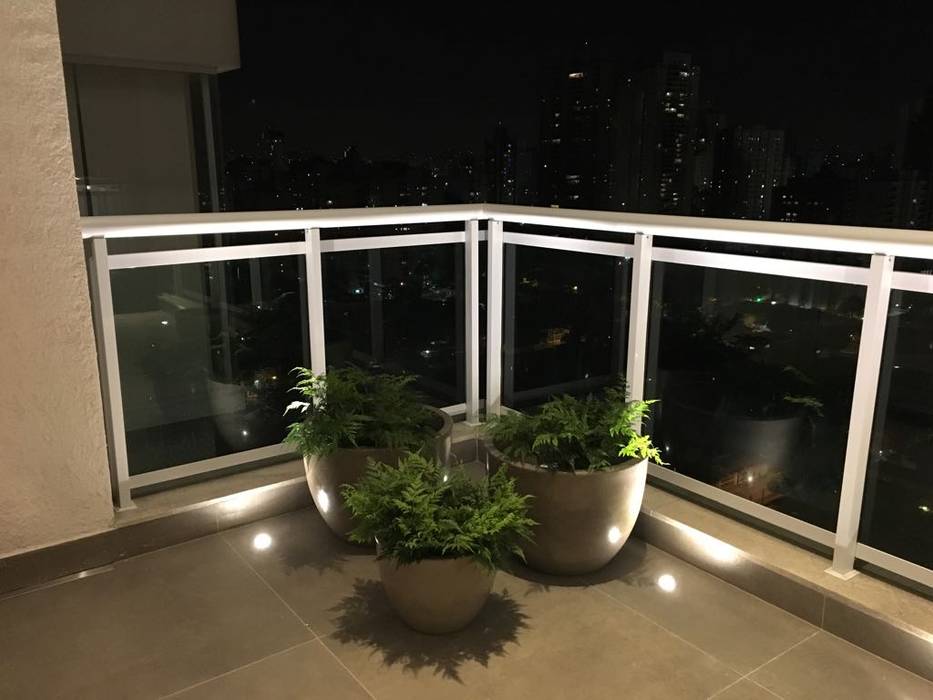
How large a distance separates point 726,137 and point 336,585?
6.26 m

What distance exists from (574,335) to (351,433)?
1645 mm

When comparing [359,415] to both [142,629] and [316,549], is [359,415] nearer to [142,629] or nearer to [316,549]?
[316,549]

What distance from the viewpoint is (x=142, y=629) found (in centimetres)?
232

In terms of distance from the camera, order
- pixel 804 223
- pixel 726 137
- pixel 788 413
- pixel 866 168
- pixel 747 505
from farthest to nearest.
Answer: pixel 726 137
pixel 866 168
pixel 788 413
pixel 747 505
pixel 804 223

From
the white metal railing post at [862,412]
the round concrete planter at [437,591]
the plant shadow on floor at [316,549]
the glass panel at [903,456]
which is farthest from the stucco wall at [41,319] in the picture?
the glass panel at [903,456]

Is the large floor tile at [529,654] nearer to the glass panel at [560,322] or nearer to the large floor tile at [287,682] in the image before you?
the large floor tile at [287,682]

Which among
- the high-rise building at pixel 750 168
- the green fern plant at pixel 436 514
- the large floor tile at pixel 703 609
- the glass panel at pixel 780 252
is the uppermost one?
the high-rise building at pixel 750 168

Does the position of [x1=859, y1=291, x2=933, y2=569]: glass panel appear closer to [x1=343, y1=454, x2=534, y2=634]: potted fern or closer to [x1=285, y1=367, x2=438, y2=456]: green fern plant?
[x1=343, y1=454, x2=534, y2=634]: potted fern

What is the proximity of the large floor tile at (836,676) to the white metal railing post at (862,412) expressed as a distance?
306mm

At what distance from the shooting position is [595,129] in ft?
22.1

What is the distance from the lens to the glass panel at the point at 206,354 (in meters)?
3.11

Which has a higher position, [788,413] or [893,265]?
[893,265]

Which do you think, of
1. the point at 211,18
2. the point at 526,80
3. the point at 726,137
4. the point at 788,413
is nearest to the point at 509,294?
the point at 788,413

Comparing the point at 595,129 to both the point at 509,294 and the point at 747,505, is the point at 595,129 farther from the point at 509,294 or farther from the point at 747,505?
the point at 747,505
